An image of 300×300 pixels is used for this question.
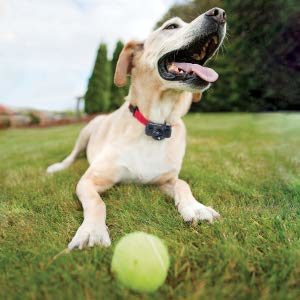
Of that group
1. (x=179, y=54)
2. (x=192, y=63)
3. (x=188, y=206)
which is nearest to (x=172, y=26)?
(x=179, y=54)

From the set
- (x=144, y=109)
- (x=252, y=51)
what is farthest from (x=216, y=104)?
(x=144, y=109)

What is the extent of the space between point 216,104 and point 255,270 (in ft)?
60.2

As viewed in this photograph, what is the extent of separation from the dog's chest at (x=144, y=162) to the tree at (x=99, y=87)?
1481 centimetres

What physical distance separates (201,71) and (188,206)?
39.6 inches

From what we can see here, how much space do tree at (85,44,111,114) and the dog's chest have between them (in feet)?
48.6

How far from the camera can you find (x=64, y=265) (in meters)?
1.70

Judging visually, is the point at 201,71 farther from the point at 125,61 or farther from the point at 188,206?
the point at 188,206

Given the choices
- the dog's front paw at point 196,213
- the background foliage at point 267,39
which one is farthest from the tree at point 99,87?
the dog's front paw at point 196,213

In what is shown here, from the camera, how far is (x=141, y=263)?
1685 millimetres

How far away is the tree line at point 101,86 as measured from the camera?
17391 millimetres

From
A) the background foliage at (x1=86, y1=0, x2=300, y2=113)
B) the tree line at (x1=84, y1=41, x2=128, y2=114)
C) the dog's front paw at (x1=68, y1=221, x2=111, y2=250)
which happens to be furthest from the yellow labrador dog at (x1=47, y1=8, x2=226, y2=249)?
the tree line at (x1=84, y1=41, x2=128, y2=114)

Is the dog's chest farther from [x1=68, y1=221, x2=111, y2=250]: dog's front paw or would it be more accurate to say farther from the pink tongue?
[x1=68, y1=221, x2=111, y2=250]: dog's front paw

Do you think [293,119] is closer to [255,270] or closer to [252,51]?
[252,51]

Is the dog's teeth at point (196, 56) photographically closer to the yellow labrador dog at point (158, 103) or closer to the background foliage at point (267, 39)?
the yellow labrador dog at point (158, 103)
